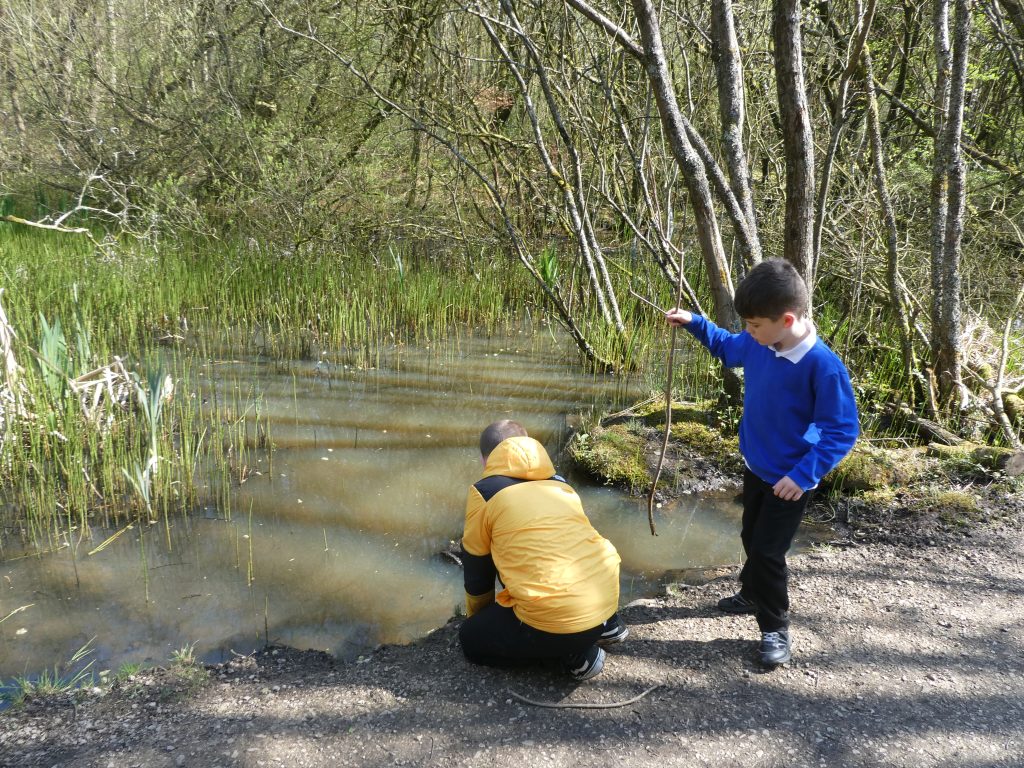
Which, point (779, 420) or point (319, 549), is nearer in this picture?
point (779, 420)

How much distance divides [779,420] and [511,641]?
44.6 inches

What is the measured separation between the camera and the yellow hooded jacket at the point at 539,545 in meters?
2.25

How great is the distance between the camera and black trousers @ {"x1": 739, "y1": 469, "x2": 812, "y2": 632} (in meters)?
2.45

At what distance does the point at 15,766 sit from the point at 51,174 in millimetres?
10243

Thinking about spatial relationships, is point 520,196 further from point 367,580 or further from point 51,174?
point 51,174

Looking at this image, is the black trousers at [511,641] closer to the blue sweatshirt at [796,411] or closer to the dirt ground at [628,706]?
the dirt ground at [628,706]

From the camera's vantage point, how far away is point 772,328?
2309 millimetres

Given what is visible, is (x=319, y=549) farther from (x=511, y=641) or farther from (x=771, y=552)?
(x=771, y=552)

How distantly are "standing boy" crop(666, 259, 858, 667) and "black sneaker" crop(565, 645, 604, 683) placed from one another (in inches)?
23.2

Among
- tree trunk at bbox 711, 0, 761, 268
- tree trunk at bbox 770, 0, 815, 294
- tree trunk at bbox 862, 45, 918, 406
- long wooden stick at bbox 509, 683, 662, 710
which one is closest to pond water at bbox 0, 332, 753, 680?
long wooden stick at bbox 509, 683, 662, 710

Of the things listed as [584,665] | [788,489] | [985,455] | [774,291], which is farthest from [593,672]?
[985,455]

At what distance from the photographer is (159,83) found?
30.0 ft

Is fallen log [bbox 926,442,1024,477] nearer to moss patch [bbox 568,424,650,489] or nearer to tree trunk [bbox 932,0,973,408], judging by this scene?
tree trunk [bbox 932,0,973,408]

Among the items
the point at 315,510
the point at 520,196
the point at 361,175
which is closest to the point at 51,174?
the point at 361,175
